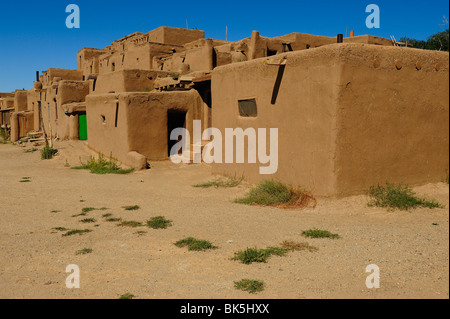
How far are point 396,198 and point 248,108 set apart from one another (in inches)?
161

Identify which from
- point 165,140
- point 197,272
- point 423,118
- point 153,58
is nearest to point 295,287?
point 197,272

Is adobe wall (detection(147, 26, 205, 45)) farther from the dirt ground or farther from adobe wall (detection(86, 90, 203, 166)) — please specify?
the dirt ground

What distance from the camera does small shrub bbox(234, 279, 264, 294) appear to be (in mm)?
3584

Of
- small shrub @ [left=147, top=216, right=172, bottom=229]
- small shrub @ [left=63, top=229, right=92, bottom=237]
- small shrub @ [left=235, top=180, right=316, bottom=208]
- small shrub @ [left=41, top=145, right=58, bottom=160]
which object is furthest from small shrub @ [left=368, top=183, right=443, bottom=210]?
small shrub @ [left=41, top=145, right=58, bottom=160]

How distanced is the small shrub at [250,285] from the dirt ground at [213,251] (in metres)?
0.07

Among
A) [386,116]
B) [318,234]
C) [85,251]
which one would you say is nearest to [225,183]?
[386,116]

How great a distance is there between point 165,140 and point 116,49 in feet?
54.0

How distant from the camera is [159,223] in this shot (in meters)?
6.05

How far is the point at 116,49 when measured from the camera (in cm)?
2688

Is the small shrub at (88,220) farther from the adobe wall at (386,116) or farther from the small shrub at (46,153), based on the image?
the small shrub at (46,153)

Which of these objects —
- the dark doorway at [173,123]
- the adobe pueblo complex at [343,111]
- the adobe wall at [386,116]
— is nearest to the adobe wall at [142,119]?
the dark doorway at [173,123]

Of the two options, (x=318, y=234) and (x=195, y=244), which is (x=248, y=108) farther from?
(x=195, y=244)

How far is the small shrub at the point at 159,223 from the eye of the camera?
19.4ft

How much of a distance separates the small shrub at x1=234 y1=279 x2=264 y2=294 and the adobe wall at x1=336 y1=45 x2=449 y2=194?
11.3ft
